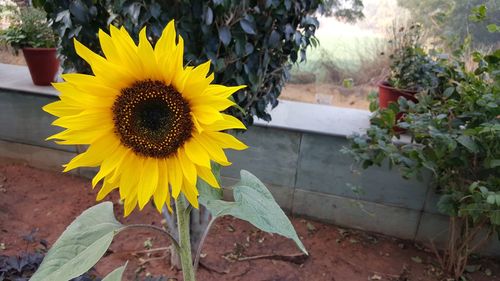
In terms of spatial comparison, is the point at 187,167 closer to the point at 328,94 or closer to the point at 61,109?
the point at 61,109

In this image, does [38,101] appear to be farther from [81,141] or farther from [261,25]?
[81,141]

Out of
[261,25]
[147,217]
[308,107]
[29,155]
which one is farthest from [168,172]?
[29,155]

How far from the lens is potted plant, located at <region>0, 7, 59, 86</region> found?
2.62m

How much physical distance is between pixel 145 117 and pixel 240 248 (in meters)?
1.52

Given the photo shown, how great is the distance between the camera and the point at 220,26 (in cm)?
128

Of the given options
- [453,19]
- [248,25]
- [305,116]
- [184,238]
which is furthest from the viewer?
[453,19]

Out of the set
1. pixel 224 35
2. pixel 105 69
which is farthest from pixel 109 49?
pixel 224 35

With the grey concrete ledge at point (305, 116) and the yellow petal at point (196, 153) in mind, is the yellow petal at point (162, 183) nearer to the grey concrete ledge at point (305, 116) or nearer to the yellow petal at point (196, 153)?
the yellow petal at point (196, 153)

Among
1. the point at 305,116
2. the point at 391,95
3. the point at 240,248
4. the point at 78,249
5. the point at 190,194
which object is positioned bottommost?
the point at 240,248

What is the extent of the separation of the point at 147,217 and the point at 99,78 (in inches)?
70.8

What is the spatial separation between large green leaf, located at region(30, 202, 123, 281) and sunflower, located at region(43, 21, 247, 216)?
77 mm

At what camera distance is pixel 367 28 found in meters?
3.80

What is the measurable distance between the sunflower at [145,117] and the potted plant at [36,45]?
2251mm

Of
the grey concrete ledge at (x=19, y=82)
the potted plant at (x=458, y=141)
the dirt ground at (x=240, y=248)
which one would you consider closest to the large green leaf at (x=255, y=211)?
the potted plant at (x=458, y=141)
